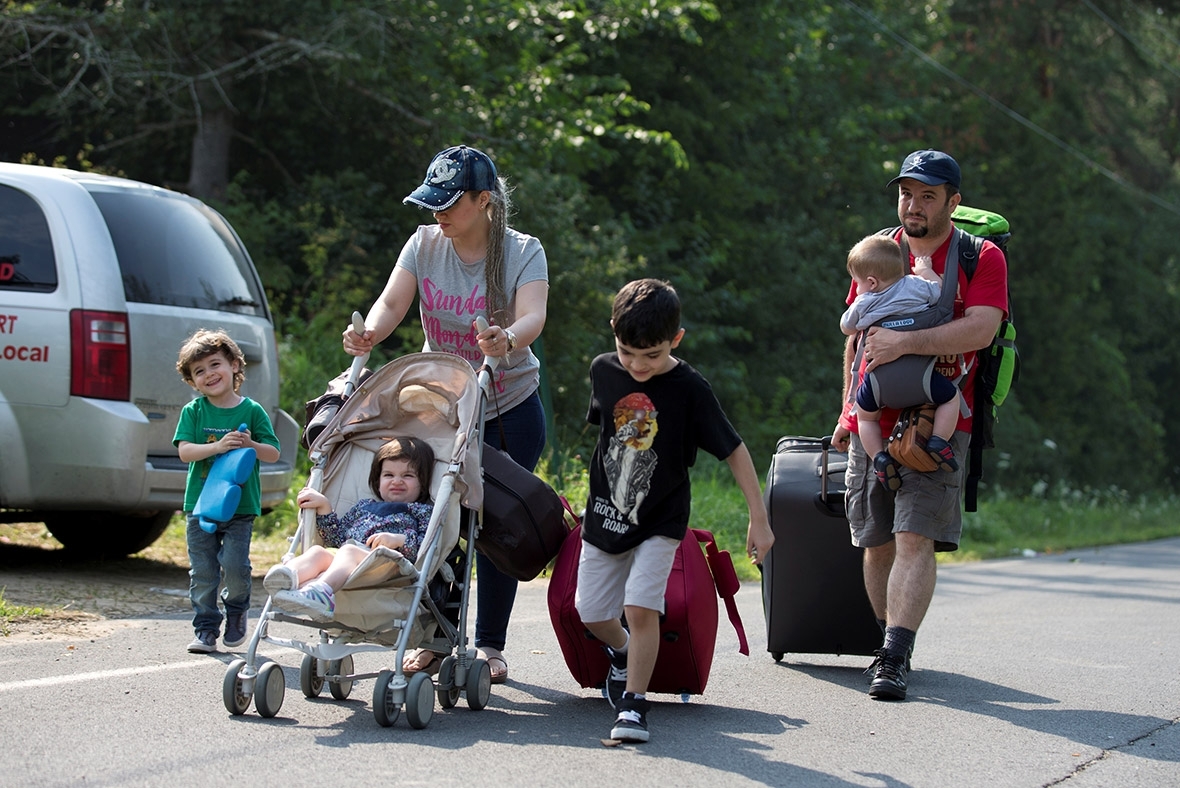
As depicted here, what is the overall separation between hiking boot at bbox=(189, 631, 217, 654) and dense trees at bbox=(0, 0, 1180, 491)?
22.2 feet

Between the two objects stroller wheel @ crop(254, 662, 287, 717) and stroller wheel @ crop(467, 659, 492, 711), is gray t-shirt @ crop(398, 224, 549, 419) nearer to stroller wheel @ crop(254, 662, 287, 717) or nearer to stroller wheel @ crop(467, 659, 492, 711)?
stroller wheel @ crop(467, 659, 492, 711)

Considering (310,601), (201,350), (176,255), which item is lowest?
(310,601)

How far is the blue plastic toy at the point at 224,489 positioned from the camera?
582 centimetres

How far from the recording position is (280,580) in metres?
4.34

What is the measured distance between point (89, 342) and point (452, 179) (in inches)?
Answer: 111

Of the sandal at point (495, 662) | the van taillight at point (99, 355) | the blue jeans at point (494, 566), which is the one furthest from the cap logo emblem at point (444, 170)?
the van taillight at point (99, 355)

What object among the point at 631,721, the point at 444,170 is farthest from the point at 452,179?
the point at 631,721

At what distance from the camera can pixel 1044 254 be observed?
2927 cm

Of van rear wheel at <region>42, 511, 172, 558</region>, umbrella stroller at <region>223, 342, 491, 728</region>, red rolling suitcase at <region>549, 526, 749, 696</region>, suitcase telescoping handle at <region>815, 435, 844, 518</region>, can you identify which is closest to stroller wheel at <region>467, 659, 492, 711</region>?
umbrella stroller at <region>223, 342, 491, 728</region>

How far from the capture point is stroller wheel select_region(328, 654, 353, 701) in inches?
190

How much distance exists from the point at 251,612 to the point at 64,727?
2.63 m

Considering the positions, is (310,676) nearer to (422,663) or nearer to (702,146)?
(422,663)

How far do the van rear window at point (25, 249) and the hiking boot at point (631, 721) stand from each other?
4067mm

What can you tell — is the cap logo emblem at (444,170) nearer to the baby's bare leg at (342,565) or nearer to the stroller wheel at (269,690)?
the baby's bare leg at (342,565)
